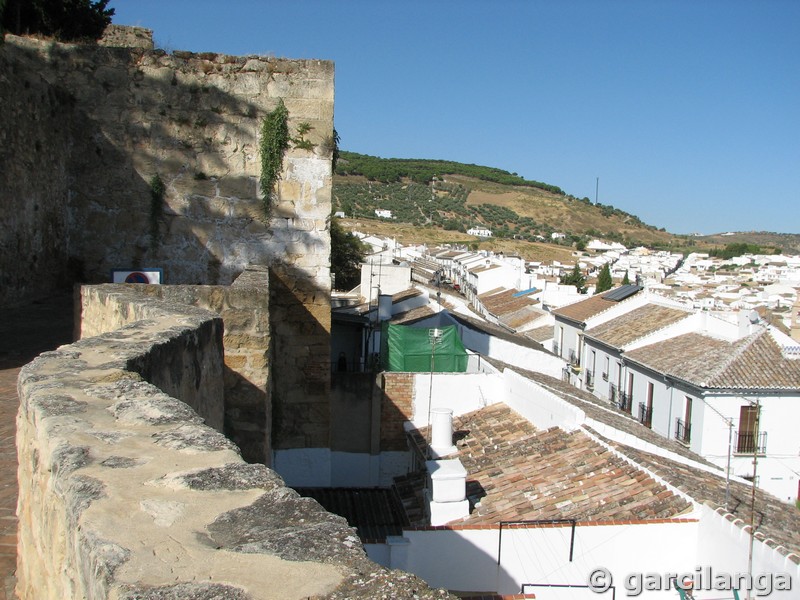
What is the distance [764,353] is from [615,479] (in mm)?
13762

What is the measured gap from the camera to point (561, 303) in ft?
112

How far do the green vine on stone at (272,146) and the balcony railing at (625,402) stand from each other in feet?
57.4

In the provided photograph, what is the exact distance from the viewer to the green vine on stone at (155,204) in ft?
26.2

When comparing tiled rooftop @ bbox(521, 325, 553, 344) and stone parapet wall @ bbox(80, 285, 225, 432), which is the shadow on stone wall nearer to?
stone parapet wall @ bbox(80, 285, 225, 432)

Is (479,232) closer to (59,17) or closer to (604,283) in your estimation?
(604,283)

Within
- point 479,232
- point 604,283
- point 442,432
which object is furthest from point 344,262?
point 479,232

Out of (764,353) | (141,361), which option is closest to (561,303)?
(764,353)

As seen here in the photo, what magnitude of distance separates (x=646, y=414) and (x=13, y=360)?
1895 cm

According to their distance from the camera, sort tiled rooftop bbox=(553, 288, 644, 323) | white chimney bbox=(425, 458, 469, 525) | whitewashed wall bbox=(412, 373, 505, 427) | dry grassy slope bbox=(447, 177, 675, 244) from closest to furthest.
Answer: white chimney bbox=(425, 458, 469, 525) < whitewashed wall bbox=(412, 373, 505, 427) < tiled rooftop bbox=(553, 288, 644, 323) < dry grassy slope bbox=(447, 177, 675, 244)

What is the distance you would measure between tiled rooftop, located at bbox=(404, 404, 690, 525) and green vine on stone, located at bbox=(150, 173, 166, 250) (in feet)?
15.2

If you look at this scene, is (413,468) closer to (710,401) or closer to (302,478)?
(302,478)

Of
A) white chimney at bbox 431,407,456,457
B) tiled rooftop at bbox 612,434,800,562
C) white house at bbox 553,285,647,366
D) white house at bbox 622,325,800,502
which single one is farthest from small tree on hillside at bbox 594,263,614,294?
white chimney at bbox 431,407,456,457

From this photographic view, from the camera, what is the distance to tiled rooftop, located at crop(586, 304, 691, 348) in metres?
23.5

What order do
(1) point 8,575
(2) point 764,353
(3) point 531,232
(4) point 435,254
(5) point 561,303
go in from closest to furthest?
(1) point 8,575 → (2) point 764,353 → (5) point 561,303 → (4) point 435,254 → (3) point 531,232
